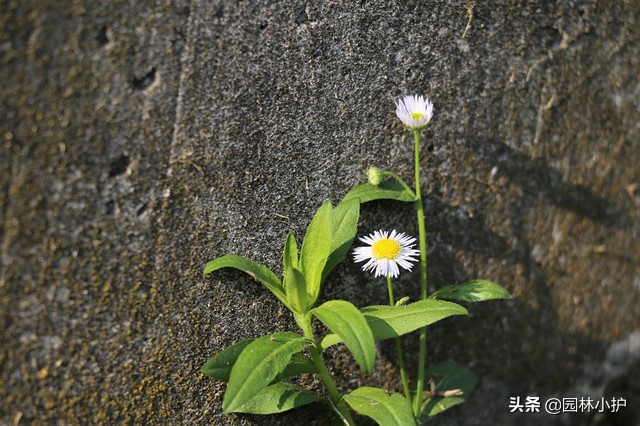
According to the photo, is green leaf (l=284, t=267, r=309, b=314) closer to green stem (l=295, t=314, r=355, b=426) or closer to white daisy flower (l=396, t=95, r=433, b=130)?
green stem (l=295, t=314, r=355, b=426)

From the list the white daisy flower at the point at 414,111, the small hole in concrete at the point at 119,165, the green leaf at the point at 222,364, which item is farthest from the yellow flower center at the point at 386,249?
the small hole in concrete at the point at 119,165

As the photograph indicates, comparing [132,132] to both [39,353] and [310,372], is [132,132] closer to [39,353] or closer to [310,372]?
[39,353]

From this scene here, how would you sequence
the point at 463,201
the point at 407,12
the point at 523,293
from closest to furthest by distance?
the point at 407,12, the point at 463,201, the point at 523,293

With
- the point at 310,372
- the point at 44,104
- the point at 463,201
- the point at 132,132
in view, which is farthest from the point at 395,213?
the point at 44,104

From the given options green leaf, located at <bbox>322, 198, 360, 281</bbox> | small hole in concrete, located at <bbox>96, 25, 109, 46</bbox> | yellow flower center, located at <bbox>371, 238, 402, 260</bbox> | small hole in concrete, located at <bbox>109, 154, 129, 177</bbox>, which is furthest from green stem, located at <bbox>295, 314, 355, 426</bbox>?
small hole in concrete, located at <bbox>96, 25, 109, 46</bbox>

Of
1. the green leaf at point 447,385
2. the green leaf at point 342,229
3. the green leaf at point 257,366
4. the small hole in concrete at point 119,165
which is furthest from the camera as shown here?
the green leaf at point 447,385

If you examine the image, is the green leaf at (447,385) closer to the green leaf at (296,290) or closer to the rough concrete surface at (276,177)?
the rough concrete surface at (276,177)
